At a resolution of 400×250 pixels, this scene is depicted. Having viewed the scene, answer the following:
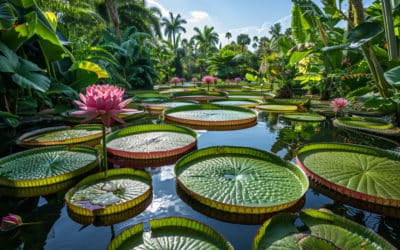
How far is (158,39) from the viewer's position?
16.6 meters

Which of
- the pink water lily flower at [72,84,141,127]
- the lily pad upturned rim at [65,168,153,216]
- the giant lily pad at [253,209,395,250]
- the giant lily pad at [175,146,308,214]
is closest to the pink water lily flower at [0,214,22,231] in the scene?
the lily pad upturned rim at [65,168,153,216]

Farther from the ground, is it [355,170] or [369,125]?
[369,125]

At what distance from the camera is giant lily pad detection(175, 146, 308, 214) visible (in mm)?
1443

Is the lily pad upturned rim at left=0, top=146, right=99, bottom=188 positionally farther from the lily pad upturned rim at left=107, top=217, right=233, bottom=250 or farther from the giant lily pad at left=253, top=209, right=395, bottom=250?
the giant lily pad at left=253, top=209, right=395, bottom=250

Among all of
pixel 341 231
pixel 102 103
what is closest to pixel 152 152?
pixel 102 103

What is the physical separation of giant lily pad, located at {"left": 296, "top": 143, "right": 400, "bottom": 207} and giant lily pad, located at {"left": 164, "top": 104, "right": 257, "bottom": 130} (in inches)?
61.8

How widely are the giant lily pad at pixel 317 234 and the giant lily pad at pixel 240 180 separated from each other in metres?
0.15

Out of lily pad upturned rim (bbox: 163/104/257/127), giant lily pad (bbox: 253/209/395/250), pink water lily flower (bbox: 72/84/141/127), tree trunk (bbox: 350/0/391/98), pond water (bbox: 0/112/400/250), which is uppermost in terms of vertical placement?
tree trunk (bbox: 350/0/391/98)

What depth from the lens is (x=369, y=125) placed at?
3.45m

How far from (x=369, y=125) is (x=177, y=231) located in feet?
11.9

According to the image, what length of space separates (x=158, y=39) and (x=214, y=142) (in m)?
15.6

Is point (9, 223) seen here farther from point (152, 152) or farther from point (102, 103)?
point (152, 152)

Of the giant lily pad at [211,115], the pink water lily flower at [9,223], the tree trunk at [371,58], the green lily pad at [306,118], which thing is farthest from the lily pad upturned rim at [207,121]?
the pink water lily flower at [9,223]

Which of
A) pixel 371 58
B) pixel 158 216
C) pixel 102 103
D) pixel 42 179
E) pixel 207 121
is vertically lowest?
pixel 158 216
